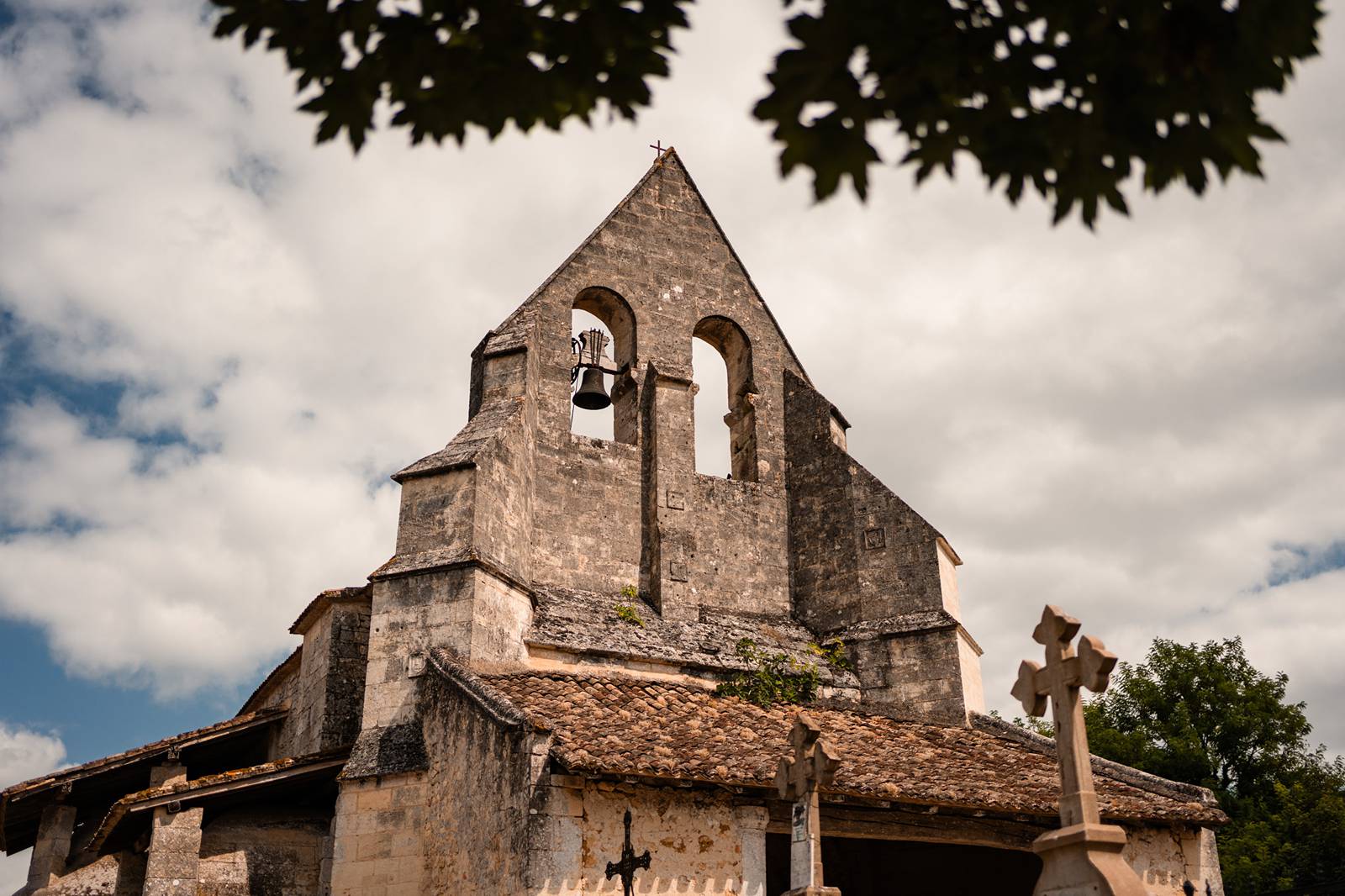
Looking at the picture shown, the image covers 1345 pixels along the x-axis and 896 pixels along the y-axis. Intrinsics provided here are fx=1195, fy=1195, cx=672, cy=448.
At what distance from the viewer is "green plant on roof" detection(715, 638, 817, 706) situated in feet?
42.1

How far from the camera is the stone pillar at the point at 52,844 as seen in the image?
1291 cm

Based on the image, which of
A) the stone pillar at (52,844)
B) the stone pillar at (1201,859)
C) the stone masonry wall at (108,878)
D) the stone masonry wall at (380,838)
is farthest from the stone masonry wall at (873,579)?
the stone pillar at (52,844)

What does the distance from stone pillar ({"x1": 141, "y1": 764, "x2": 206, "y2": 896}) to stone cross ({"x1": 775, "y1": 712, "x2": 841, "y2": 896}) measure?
5689 mm

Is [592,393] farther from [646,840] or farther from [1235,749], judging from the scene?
[1235,749]

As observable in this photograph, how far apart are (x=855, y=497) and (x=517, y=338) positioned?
4532 mm

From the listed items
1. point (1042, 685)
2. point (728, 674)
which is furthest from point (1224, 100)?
point (728, 674)

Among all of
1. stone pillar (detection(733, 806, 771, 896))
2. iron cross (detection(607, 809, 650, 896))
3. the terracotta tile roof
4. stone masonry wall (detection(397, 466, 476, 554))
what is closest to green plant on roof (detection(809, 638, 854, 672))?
the terracotta tile roof

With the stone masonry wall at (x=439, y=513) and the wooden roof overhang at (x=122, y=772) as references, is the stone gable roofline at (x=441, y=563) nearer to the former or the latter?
the stone masonry wall at (x=439, y=513)

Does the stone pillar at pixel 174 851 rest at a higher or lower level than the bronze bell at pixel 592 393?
lower

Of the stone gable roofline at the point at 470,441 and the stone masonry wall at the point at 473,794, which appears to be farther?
the stone gable roofline at the point at 470,441

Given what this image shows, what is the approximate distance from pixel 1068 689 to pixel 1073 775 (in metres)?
0.61

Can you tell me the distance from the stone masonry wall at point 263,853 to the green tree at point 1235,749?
16.1 meters

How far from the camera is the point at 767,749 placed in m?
10.3

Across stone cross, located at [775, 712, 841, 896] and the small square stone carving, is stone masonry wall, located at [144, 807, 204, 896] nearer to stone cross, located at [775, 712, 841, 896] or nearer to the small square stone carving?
the small square stone carving
